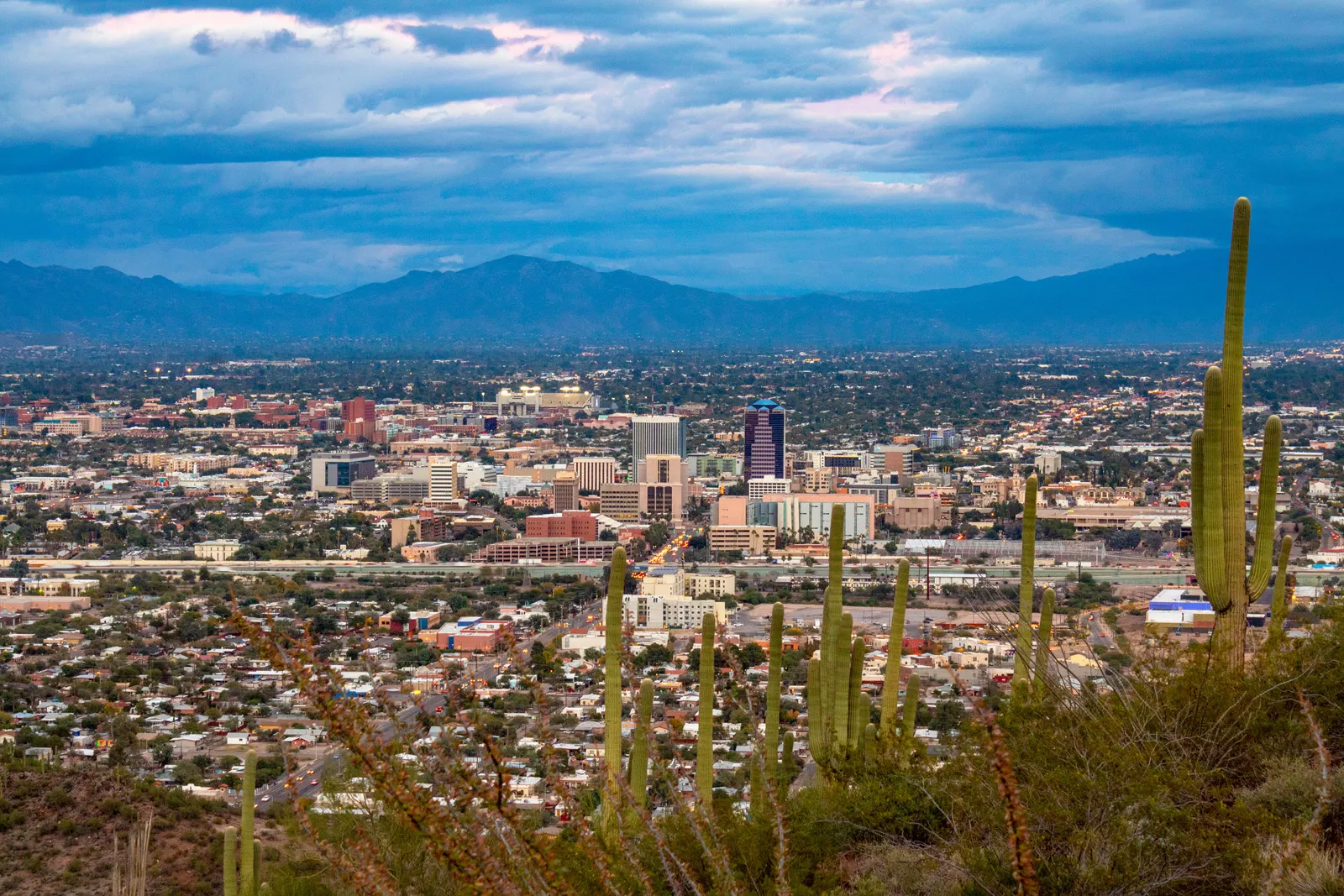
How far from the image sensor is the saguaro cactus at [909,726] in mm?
11352

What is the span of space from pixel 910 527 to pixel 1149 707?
45.1 metres

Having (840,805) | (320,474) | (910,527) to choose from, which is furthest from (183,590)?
(840,805)

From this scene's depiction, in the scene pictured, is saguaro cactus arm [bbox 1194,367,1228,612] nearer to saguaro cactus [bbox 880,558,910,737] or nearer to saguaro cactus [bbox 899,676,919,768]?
saguaro cactus [bbox 899,676,919,768]

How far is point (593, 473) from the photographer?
66.1 m

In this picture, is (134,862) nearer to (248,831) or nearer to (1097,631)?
(248,831)

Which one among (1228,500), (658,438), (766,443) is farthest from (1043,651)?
(658,438)

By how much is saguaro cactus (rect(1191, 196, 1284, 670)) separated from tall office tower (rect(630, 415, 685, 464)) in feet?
200

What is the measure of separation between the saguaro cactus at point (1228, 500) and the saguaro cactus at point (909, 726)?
2258mm

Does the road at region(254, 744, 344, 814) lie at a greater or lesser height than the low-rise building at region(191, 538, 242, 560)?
greater

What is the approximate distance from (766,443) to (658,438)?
19.0 ft

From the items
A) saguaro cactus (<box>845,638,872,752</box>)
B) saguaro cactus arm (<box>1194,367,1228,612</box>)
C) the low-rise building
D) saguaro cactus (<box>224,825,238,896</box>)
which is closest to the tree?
the low-rise building

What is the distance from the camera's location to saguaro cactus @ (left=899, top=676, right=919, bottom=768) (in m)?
11.4

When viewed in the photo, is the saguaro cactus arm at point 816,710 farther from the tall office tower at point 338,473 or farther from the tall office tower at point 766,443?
the tall office tower at point 338,473

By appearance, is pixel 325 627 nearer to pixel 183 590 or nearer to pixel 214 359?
pixel 183 590
